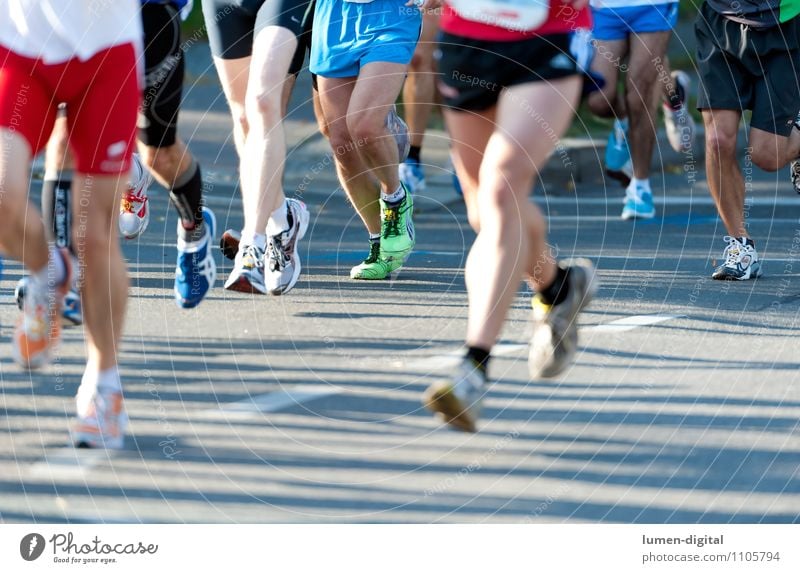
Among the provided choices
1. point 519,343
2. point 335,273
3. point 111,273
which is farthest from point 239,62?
point 111,273

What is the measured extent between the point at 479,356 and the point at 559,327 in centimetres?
61

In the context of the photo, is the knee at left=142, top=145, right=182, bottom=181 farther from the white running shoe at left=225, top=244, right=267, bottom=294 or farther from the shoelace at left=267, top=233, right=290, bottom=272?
the shoelace at left=267, top=233, right=290, bottom=272

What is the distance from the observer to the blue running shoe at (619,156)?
10.4 m

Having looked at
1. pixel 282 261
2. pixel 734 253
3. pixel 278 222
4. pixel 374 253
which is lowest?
pixel 282 261

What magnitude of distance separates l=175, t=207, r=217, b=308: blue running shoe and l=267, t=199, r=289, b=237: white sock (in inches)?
25.1

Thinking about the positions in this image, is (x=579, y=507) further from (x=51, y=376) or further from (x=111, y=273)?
(x=51, y=376)

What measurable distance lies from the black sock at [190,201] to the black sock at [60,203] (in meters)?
0.69

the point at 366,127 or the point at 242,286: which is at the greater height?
the point at 366,127

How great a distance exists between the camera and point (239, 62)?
699cm

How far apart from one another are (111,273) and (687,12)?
17335mm

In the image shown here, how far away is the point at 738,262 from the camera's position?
7.48m

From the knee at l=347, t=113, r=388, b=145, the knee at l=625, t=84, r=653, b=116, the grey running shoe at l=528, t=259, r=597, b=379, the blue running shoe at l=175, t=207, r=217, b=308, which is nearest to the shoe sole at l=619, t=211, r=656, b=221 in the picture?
the knee at l=625, t=84, r=653, b=116

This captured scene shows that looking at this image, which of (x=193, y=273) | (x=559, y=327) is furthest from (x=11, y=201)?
(x=559, y=327)

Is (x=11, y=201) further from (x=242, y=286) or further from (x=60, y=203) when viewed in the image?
(x=242, y=286)
